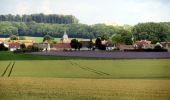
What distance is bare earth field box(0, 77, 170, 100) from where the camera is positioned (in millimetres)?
6031

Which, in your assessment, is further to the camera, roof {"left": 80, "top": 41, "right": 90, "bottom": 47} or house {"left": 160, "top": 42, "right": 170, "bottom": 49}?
roof {"left": 80, "top": 41, "right": 90, "bottom": 47}

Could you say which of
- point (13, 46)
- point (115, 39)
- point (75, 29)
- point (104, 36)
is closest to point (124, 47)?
point (115, 39)

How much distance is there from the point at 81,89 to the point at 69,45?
2.07 ft

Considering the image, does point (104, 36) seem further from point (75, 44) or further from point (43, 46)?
point (43, 46)

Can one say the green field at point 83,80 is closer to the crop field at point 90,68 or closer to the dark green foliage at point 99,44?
the crop field at point 90,68

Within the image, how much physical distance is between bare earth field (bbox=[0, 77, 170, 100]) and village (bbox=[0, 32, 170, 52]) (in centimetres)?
46

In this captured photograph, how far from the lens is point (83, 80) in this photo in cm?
613

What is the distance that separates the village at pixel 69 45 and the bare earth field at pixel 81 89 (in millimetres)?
461

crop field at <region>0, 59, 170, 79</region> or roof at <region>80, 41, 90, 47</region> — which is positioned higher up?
roof at <region>80, 41, 90, 47</region>

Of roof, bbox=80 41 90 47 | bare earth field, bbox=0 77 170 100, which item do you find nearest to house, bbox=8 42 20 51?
bare earth field, bbox=0 77 170 100

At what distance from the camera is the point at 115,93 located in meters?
6.04

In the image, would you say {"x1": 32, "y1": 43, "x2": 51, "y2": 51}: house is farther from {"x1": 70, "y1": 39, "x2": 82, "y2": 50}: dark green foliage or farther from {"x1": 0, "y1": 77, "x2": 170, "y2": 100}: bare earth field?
{"x1": 0, "y1": 77, "x2": 170, "y2": 100}: bare earth field

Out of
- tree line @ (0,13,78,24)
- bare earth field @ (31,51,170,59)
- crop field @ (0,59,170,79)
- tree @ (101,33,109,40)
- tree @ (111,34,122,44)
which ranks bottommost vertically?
crop field @ (0,59,170,79)

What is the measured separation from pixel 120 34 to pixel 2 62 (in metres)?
1.49
